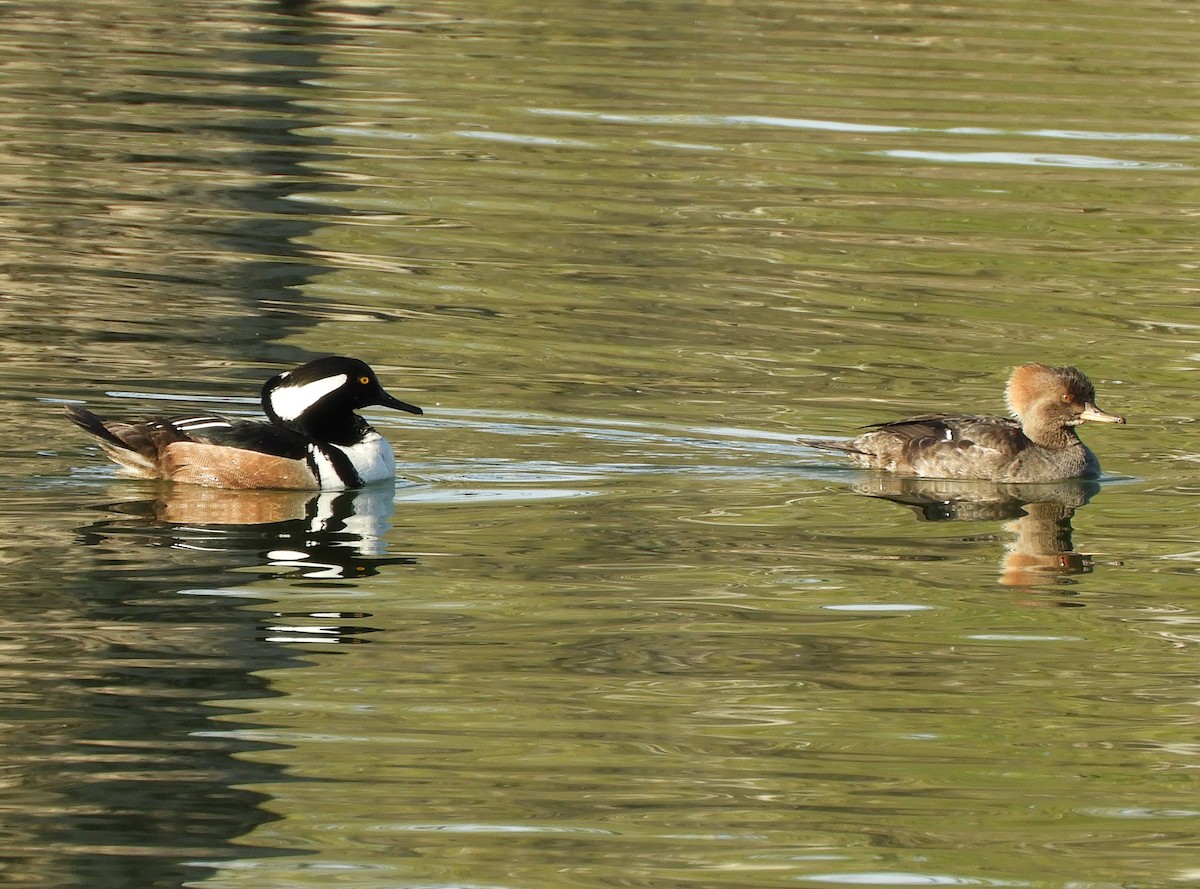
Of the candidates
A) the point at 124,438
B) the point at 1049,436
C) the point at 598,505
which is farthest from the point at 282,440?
the point at 1049,436

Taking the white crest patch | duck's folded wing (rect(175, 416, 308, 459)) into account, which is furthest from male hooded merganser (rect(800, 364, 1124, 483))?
duck's folded wing (rect(175, 416, 308, 459))

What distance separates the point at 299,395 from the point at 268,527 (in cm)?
121

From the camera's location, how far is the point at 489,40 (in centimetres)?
2581

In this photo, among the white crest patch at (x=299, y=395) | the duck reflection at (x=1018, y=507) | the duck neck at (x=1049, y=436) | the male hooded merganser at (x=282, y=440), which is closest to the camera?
the duck reflection at (x=1018, y=507)

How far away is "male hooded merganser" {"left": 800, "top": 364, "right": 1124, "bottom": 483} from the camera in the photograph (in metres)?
11.1

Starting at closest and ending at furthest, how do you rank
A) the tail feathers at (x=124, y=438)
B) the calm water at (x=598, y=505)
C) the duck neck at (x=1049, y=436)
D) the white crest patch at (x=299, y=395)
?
the calm water at (x=598, y=505)
the tail feathers at (x=124, y=438)
the white crest patch at (x=299, y=395)
the duck neck at (x=1049, y=436)

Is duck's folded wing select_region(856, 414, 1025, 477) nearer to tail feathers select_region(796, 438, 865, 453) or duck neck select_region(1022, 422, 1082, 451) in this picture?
tail feathers select_region(796, 438, 865, 453)

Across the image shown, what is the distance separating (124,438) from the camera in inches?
408

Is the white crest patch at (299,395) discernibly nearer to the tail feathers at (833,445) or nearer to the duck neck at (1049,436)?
the tail feathers at (833,445)

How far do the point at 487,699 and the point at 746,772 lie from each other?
1.04 m

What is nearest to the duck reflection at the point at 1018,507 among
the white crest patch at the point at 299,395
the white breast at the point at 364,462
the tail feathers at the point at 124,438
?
the white breast at the point at 364,462

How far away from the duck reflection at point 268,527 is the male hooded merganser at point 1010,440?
2.48 m

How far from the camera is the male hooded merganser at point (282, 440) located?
34.0 ft

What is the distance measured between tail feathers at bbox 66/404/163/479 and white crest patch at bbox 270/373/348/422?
830 mm
